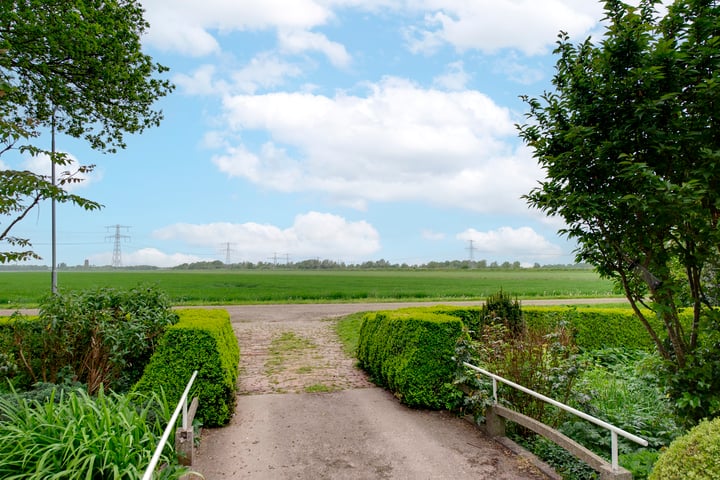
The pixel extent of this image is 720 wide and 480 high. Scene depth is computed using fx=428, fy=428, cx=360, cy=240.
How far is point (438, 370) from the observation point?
6262 millimetres

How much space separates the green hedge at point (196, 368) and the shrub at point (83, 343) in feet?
2.92

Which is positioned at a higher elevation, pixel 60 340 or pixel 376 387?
pixel 60 340

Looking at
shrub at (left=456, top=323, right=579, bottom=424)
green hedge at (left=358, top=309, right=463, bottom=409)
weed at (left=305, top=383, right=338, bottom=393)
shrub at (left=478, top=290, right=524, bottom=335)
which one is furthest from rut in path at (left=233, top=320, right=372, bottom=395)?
shrub at (left=478, top=290, right=524, bottom=335)

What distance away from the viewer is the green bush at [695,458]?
2.53 meters

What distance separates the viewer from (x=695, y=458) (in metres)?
2.61

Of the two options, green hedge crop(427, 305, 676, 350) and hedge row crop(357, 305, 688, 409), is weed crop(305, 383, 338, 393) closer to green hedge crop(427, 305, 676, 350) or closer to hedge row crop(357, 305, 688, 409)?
hedge row crop(357, 305, 688, 409)

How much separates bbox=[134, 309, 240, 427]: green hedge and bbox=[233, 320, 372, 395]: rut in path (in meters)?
1.71

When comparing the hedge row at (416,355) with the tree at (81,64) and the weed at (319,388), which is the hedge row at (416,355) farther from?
the tree at (81,64)

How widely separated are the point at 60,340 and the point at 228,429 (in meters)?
2.80

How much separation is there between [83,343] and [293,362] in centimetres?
439

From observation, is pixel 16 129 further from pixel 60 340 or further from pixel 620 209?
pixel 620 209

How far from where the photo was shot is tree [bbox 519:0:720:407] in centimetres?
356

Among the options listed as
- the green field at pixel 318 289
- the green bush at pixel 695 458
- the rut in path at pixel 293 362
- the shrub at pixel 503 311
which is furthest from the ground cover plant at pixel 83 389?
the shrub at pixel 503 311

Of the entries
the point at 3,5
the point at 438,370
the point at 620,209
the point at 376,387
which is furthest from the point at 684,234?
the point at 3,5
